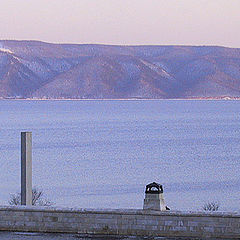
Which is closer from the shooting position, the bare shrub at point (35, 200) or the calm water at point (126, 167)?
the bare shrub at point (35, 200)

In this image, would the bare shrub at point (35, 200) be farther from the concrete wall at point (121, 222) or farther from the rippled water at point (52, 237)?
the rippled water at point (52, 237)

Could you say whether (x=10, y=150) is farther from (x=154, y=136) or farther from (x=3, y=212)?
(x=3, y=212)

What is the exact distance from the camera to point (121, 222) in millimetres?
13352

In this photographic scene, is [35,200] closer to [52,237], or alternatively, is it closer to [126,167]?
[52,237]

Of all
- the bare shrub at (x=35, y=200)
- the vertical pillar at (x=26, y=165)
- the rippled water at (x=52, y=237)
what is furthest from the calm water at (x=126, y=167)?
the rippled water at (x=52, y=237)

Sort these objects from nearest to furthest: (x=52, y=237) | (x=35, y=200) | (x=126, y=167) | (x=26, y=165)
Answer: (x=52, y=237)
(x=26, y=165)
(x=35, y=200)
(x=126, y=167)

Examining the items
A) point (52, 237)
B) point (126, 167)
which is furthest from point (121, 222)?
point (126, 167)

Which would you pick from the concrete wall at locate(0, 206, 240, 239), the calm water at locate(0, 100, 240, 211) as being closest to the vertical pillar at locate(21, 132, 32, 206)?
the concrete wall at locate(0, 206, 240, 239)

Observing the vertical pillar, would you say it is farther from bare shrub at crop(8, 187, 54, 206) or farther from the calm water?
the calm water

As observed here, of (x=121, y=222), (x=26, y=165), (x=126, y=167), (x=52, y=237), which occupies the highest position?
(x=126, y=167)

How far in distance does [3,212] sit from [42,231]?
0.77 m

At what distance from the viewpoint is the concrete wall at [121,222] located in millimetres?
12906

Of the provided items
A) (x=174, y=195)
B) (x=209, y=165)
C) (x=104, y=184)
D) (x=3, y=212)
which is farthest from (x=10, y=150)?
(x=3, y=212)

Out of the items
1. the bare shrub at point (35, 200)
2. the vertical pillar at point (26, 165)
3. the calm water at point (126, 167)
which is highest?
the calm water at point (126, 167)
